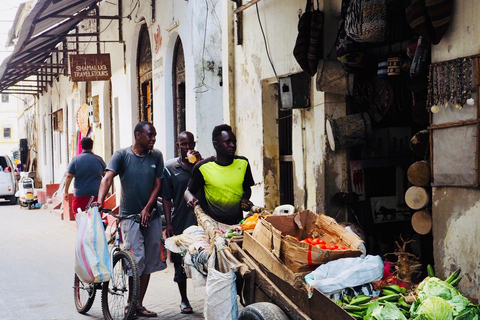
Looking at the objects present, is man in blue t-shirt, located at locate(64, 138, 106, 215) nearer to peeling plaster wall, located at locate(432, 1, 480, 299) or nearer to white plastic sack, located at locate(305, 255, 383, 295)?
peeling plaster wall, located at locate(432, 1, 480, 299)

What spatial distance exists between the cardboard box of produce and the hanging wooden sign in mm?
12394

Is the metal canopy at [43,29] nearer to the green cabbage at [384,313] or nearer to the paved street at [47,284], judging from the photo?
the paved street at [47,284]

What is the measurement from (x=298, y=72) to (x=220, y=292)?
4184 millimetres

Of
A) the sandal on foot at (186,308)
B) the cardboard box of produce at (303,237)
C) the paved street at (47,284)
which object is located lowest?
the paved street at (47,284)

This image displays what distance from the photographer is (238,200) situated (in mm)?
6480

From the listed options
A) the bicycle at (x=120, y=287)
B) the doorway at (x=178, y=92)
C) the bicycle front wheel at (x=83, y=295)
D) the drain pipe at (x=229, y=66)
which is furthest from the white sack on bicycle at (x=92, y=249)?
the doorway at (x=178, y=92)

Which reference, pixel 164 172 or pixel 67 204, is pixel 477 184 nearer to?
pixel 164 172

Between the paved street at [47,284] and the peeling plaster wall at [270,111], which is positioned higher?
the peeling plaster wall at [270,111]

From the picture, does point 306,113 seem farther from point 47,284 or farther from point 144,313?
point 47,284

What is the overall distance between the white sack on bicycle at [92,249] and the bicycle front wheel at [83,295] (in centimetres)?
44

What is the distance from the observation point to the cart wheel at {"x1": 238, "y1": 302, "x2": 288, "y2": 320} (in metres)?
4.12

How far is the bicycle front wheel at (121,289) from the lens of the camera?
6320mm

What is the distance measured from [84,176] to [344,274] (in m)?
7.91

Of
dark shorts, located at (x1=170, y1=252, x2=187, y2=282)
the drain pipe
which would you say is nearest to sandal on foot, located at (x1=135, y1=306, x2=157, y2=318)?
dark shorts, located at (x1=170, y1=252, x2=187, y2=282)
